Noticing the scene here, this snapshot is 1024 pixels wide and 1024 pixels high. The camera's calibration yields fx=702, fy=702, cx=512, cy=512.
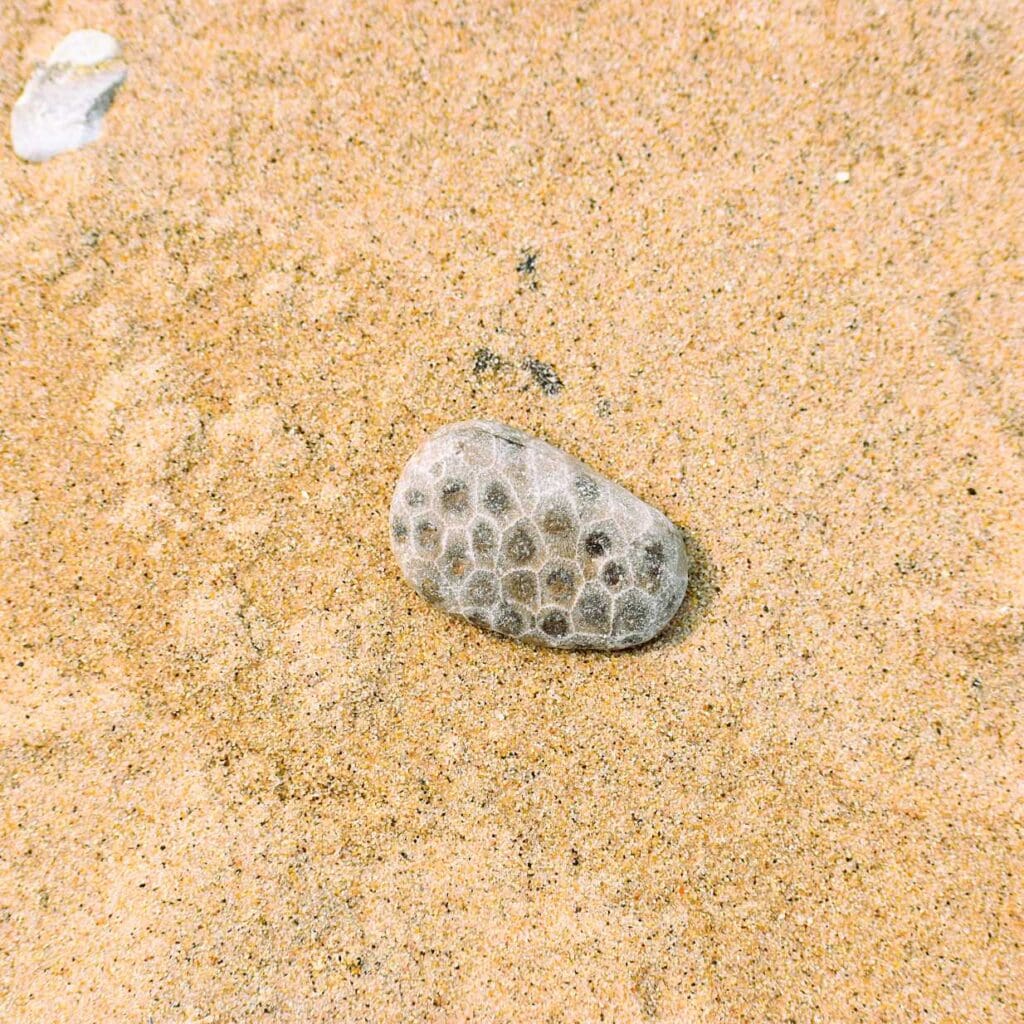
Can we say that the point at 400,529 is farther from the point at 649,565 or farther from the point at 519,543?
the point at 649,565

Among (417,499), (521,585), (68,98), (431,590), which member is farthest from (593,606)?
(68,98)

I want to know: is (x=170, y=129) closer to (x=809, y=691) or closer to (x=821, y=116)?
(x=821, y=116)

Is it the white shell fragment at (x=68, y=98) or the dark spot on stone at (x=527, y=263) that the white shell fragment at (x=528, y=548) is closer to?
the dark spot on stone at (x=527, y=263)

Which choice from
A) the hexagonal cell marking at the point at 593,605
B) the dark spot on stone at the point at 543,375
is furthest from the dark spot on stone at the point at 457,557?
the dark spot on stone at the point at 543,375

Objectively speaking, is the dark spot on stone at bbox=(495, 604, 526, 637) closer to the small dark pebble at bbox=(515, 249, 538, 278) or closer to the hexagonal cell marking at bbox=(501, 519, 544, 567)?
the hexagonal cell marking at bbox=(501, 519, 544, 567)

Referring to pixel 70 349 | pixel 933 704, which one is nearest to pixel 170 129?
pixel 70 349

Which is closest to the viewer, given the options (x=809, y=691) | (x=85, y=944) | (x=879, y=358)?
(x=85, y=944)
